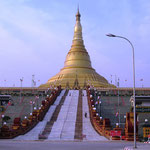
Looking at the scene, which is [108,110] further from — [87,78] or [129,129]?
[87,78]

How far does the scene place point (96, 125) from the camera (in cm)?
3538

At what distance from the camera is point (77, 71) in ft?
273

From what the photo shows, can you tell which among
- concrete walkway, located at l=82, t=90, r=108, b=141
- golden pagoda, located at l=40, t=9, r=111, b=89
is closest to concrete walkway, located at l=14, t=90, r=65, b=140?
concrete walkway, located at l=82, t=90, r=108, b=141

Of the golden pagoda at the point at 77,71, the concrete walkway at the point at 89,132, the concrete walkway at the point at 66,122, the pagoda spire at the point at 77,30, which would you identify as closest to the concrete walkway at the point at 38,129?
the concrete walkway at the point at 66,122

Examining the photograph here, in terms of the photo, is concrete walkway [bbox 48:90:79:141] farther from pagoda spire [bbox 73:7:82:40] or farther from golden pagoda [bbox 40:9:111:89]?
pagoda spire [bbox 73:7:82:40]

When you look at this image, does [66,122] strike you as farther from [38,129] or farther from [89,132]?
[89,132]

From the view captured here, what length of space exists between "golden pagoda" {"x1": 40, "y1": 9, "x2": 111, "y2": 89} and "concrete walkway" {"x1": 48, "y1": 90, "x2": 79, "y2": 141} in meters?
22.3

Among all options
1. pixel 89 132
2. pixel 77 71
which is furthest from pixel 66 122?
pixel 77 71

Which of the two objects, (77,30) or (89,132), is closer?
(89,132)

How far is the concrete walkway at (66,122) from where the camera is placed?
3038cm

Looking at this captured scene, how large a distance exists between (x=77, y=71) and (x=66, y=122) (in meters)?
46.3

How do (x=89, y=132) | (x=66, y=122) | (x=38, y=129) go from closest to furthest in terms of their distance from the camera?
(x=89, y=132), (x=38, y=129), (x=66, y=122)

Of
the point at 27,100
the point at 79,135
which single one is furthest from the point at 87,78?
the point at 79,135

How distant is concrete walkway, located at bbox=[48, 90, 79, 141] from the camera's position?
30.4 metres
